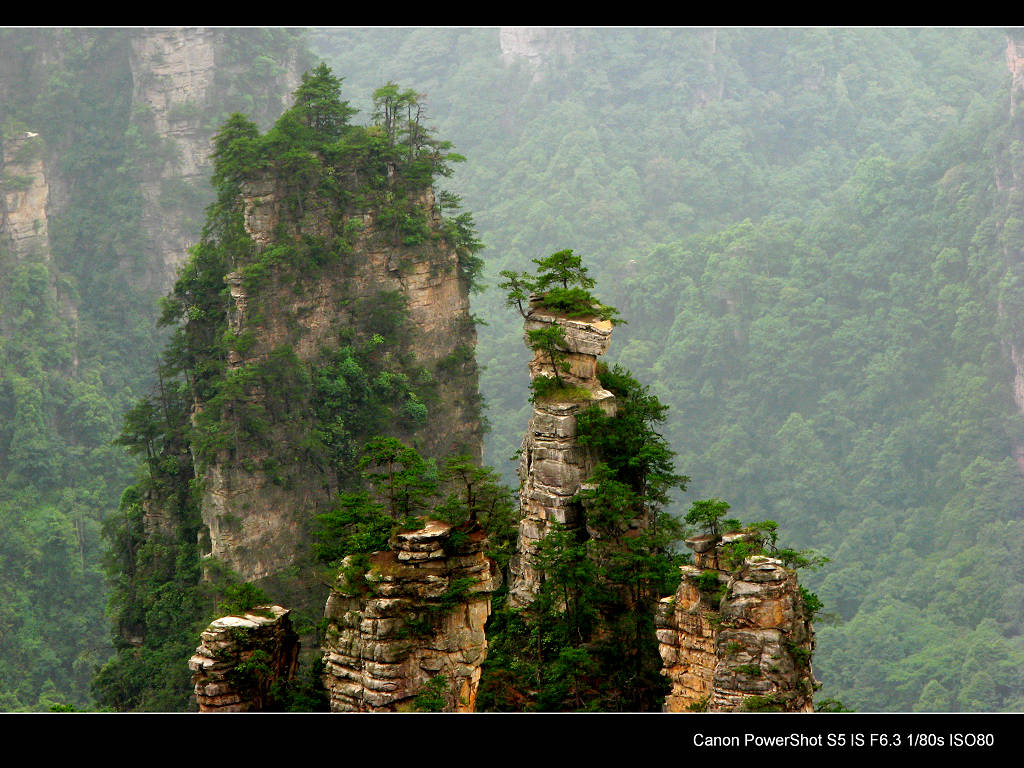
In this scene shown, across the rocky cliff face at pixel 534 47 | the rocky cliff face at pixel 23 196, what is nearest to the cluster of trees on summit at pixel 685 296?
the rocky cliff face at pixel 534 47

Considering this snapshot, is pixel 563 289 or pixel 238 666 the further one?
pixel 563 289

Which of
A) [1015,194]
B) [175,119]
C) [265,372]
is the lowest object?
[265,372]

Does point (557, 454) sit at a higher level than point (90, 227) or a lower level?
lower

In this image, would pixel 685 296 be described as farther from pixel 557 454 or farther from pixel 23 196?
pixel 557 454

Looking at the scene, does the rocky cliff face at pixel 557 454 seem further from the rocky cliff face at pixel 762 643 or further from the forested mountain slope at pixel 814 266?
the forested mountain slope at pixel 814 266

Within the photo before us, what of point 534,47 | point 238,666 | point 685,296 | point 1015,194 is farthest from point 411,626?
point 534,47

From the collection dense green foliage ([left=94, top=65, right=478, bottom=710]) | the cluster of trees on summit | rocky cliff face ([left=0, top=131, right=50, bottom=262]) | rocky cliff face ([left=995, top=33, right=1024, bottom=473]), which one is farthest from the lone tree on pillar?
rocky cliff face ([left=995, top=33, right=1024, bottom=473])

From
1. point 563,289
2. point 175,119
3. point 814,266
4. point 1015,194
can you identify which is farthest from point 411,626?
point 814,266

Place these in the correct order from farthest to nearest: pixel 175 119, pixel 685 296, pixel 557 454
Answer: pixel 685 296 → pixel 175 119 → pixel 557 454

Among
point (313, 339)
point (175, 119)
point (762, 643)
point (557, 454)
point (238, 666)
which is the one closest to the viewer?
point (762, 643)

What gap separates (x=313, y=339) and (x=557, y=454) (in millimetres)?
17677

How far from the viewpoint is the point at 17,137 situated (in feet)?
234

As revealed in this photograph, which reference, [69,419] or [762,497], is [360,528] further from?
[762,497]

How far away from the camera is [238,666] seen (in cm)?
2459
